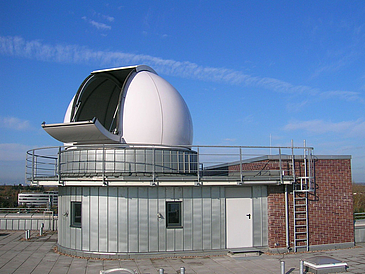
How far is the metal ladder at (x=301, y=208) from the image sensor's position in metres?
13.1

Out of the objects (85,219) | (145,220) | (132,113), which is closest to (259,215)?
(145,220)

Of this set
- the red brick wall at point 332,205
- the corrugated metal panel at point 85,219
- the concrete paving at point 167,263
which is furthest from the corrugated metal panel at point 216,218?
the corrugated metal panel at point 85,219

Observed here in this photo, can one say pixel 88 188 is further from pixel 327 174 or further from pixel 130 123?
pixel 327 174

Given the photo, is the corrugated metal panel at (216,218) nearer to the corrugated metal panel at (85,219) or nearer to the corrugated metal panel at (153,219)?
the corrugated metal panel at (153,219)

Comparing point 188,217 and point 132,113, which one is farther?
point 132,113

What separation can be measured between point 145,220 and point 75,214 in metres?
2.88

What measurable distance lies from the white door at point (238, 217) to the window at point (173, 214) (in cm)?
185

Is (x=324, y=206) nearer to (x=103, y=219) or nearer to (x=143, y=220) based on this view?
(x=143, y=220)

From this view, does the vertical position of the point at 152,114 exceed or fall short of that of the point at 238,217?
it exceeds it

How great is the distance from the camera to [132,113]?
1341 cm

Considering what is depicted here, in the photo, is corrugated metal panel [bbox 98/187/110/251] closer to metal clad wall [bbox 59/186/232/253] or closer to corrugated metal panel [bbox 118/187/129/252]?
metal clad wall [bbox 59/186/232/253]

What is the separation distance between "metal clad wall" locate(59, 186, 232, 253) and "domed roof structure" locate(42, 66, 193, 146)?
6.88 ft

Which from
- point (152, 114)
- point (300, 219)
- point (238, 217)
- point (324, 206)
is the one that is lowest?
point (300, 219)

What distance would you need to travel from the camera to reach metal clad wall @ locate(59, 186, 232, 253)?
12.0 m
